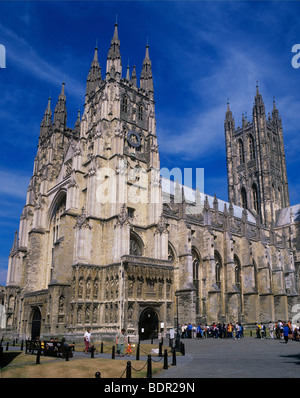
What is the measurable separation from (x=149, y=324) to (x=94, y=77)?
93.9 feet

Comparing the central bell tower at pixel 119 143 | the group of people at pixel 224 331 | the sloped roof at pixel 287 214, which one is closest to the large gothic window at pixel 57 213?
the central bell tower at pixel 119 143

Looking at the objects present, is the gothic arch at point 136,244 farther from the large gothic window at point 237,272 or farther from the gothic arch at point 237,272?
the large gothic window at point 237,272

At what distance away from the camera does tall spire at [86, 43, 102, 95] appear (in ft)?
135

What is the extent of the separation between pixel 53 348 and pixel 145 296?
11886 millimetres

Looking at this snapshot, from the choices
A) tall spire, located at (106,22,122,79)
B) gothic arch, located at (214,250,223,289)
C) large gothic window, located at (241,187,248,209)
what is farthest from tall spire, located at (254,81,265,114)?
tall spire, located at (106,22,122,79)

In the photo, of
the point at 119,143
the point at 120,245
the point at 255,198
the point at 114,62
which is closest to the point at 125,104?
the point at 114,62

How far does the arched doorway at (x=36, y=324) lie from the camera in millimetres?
33384

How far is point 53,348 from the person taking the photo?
18062mm

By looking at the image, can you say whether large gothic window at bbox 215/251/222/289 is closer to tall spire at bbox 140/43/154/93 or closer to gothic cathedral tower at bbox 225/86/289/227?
tall spire at bbox 140/43/154/93

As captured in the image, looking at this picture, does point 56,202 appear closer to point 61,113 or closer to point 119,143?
point 119,143

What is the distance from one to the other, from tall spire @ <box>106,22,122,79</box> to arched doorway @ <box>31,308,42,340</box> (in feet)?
83.7

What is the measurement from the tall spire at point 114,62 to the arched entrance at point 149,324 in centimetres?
2444

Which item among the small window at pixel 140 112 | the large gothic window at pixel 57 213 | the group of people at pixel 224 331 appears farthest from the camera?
the small window at pixel 140 112
